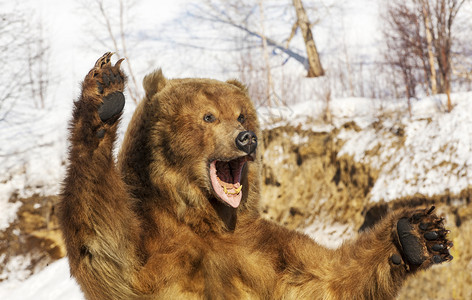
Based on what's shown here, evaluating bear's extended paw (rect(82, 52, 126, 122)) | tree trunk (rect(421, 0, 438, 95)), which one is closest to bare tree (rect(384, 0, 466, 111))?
tree trunk (rect(421, 0, 438, 95))

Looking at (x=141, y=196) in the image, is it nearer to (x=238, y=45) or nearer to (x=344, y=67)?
(x=344, y=67)

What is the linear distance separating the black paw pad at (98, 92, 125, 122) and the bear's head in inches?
22.4

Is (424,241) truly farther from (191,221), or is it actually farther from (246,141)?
(191,221)

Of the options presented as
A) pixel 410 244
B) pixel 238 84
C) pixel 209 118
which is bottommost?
pixel 410 244

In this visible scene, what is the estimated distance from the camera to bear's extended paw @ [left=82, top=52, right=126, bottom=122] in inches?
83.8

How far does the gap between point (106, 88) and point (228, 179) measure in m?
0.91

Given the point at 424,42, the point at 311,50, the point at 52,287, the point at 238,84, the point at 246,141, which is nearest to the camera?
the point at 246,141

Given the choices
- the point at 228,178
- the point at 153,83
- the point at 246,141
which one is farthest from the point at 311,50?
the point at 246,141

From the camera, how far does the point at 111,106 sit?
2.13 m

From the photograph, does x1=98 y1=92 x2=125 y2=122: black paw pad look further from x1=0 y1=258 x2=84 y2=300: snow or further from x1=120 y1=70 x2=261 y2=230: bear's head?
x1=0 y1=258 x2=84 y2=300: snow

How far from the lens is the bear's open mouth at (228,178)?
263 cm

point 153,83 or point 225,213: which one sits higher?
point 153,83

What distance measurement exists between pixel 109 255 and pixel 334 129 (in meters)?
7.75

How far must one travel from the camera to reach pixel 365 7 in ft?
55.7
